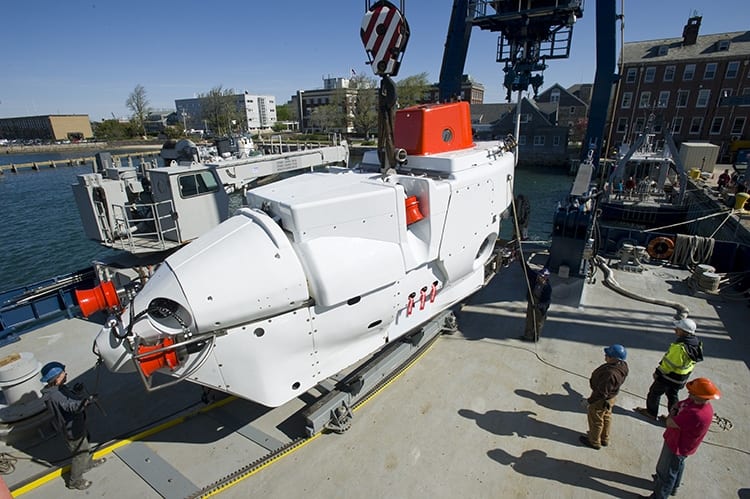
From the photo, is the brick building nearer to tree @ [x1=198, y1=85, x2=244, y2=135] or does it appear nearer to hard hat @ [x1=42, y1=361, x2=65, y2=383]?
hard hat @ [x1=42, y1=361, x2=65, y2=383]

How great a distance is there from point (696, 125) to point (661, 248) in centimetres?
4169

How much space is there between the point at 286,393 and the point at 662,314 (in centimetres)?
737

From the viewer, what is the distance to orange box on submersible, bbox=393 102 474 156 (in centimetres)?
536

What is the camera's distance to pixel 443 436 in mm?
4531

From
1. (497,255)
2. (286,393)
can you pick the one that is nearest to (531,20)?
(497,255)

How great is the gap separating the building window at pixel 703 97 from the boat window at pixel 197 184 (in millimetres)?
48681

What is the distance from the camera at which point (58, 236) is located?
1859 cm

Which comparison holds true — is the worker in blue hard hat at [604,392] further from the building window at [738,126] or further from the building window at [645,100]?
the building window at [738,126]

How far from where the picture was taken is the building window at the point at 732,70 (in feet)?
117

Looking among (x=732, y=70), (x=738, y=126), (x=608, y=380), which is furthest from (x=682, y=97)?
(x=608, y=380)

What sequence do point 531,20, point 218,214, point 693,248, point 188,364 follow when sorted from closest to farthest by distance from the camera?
point 188,364 → point 693,248 → point 218,214 → point 531,20

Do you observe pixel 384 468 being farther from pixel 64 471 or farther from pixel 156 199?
pixel 156 199

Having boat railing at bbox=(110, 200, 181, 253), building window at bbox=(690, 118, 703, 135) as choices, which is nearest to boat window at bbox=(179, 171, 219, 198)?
boat railing at bbox=(110, 200, 181, 253)

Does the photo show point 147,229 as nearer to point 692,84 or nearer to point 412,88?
point 692,84
